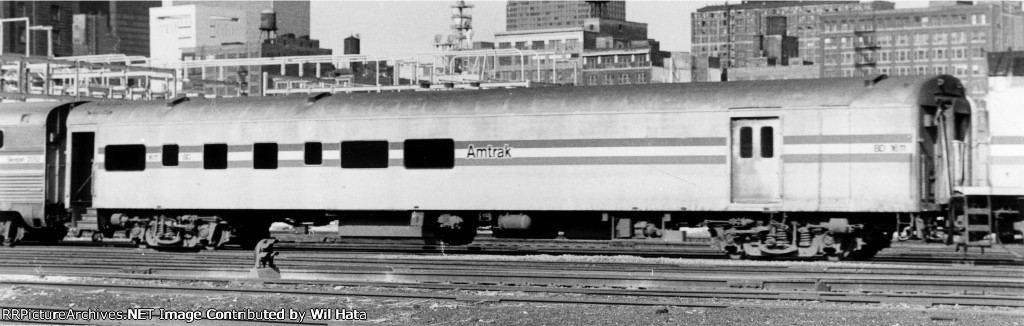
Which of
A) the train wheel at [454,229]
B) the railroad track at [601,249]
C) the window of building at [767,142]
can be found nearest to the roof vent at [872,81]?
the window of building at [767,142]

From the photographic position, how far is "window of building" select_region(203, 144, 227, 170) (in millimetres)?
27203

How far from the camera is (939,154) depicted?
22.5m

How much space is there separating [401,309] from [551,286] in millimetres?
3166

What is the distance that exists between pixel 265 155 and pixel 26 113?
625cm

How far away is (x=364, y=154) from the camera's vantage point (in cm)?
2588

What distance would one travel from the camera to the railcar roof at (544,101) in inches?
885

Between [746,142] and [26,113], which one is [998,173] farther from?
[26,113]

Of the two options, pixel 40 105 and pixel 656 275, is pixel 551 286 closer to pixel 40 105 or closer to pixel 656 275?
pixel 656 275

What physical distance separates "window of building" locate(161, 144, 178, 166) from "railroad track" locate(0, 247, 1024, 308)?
2398mm

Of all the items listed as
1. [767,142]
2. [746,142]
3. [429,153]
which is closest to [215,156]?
[429,153]

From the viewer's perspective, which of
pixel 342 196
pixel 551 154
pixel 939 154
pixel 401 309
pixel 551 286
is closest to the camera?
pixel 401 309

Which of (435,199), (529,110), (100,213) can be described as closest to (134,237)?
(100,213)

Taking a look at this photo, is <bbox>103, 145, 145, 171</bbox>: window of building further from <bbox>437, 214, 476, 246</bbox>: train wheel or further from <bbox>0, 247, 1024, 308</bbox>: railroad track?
<bbox>437, 214, 476, 246</bbox>: train wheel

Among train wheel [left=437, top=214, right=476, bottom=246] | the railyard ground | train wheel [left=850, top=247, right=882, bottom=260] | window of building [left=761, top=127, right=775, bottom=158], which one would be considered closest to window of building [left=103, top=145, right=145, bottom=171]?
train wheel [left=437, top=214, right=476, bottom=246]
